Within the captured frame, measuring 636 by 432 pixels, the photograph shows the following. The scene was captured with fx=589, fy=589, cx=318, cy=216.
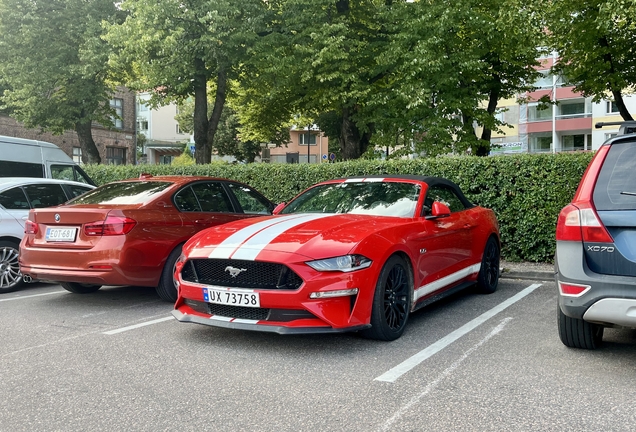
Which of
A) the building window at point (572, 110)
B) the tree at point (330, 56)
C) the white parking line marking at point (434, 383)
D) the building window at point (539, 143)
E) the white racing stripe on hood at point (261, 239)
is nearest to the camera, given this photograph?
the white parking line marking at point (434, 383)

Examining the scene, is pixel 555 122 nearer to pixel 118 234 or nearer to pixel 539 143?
pixel 539 143

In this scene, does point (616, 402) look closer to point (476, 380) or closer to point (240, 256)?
point (476, 380)

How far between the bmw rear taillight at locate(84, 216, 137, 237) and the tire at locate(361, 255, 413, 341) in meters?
2.94

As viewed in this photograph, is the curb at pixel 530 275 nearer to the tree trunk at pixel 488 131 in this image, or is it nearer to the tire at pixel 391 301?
the tire at pixel 391 301

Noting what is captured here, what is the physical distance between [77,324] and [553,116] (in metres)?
54.7

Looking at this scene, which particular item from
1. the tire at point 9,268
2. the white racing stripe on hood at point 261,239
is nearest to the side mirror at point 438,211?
the white racing stripe on hood at point 261,239

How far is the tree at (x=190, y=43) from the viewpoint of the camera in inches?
677

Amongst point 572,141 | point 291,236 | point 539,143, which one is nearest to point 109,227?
point 291,236

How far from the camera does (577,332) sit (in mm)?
4691

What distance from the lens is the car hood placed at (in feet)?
15.5

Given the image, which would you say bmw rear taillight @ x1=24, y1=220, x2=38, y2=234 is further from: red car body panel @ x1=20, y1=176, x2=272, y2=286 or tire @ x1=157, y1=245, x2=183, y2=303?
tire @ x1=157, y1=245, x2=183, y2=303

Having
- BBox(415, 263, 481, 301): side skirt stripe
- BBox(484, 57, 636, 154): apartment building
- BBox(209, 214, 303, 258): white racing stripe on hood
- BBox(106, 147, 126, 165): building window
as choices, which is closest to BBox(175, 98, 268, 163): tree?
BBox(106, 147, 126, 165): building window

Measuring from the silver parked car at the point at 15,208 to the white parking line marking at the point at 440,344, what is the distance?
19.4 ft

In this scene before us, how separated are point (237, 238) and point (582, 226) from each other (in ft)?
8.99
